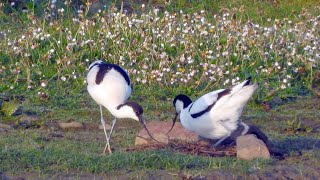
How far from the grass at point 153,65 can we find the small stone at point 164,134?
0.22 meters

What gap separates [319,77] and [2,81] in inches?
147

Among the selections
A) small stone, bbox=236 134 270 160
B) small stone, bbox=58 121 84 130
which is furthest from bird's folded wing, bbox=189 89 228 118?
small stone, bbox=58 121 84 130

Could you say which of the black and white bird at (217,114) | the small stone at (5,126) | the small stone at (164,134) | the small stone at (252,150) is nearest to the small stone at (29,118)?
the small stone at (5,126)

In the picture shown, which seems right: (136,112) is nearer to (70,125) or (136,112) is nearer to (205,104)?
(205,104)

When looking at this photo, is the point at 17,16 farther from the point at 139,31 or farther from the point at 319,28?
the point at 319,28

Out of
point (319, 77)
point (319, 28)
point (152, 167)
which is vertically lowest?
point (152, 167)

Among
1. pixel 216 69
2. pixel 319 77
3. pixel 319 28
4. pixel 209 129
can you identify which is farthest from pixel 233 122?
pixel 319 28

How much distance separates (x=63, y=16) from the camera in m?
11.4

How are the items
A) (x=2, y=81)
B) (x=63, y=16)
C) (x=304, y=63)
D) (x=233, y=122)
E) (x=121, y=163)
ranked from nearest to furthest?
(x=121, y=163)
(x=233, y=122)
(x=2, y=81)
(x=304, y=63)
(x=63, y=16)

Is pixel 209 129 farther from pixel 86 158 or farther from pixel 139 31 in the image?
pixel 139 31

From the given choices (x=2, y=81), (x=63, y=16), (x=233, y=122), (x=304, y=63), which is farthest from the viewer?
(x=63, y=16)

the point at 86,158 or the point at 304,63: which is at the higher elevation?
the point at 304,63

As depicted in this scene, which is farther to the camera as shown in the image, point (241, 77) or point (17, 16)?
point (17, 16)

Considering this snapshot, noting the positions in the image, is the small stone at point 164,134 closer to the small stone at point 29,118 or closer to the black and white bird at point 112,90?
the black and white bird at point 112,90
